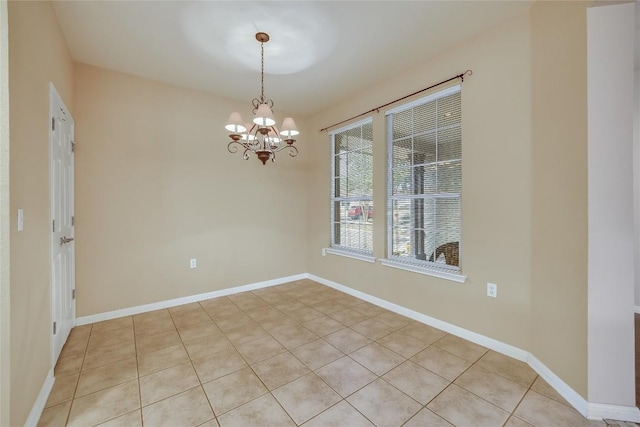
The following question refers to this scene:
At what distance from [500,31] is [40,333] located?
415 centimetres

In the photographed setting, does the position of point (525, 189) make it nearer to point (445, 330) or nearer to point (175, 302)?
point (445, 330)

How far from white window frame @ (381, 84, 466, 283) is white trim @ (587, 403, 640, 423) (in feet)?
3.71

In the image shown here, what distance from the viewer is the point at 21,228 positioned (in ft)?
4.90

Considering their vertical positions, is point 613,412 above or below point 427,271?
below

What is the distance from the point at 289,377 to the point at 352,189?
2623mm

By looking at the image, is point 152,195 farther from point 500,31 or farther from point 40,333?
point 500,31

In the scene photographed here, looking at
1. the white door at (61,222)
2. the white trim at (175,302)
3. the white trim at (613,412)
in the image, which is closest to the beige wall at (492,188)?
the white trim at (613,412)

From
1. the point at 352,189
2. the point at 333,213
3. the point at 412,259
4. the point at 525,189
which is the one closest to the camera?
the point at 525,189

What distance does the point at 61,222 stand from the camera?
2.39 meters

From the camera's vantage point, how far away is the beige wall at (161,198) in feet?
9.68

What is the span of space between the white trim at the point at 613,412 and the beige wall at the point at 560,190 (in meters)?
0.08

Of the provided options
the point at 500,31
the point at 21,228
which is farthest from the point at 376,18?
the point at 21,228

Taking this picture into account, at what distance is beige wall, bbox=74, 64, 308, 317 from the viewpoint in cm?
295

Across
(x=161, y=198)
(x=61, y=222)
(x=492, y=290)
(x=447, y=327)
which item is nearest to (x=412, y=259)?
(x=447, y=327)
